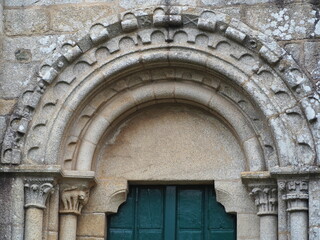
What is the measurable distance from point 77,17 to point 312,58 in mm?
2223

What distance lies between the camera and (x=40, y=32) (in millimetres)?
10734

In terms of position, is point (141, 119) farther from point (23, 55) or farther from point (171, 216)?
Answer: point (23, 55)

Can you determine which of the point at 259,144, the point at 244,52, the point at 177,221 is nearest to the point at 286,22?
the point at 244,52

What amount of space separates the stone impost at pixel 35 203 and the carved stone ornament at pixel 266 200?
73.2 inches

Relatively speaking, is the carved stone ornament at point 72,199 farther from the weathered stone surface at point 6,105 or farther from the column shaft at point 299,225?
the column shaft at point 299,225

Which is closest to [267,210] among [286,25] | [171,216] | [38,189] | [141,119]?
[171,216]

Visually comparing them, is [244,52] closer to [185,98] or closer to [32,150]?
[185,98]

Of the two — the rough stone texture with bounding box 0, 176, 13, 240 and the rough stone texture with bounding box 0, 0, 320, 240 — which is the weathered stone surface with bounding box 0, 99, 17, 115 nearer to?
the rough stone texture with bounding box 0, 0, 320, 240

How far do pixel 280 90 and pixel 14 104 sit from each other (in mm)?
2440

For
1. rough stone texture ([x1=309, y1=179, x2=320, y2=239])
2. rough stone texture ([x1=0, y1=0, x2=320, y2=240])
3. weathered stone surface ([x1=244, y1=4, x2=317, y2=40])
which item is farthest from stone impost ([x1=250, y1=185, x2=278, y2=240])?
weathered stone surface ([x1=244, y1=4, x2=317, y2=40])

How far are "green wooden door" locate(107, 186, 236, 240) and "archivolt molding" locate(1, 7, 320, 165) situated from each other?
0.80 meters

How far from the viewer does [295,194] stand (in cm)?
993

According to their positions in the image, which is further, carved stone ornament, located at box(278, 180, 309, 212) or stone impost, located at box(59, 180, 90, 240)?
stone impost, located at box(59, 180, 90, 240)

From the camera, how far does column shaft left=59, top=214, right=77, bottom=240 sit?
10477 mm
